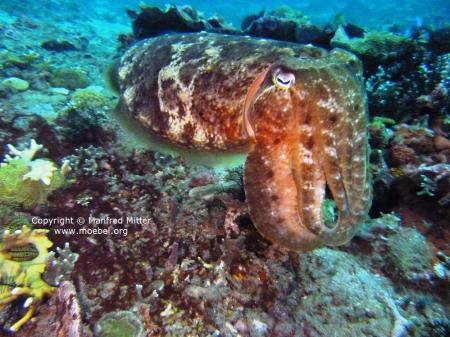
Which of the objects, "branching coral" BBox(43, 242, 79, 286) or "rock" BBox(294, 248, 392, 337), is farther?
"branching coral" BBox(43, 242, 79, 286)

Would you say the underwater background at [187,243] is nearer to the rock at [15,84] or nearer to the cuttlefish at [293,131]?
the cuttlefish at [293,131]

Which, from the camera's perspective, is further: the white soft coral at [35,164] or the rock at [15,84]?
the rock at [15,84]

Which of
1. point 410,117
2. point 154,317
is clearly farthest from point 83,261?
point 410,117

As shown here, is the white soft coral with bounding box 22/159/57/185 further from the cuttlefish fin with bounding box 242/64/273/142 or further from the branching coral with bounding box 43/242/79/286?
the cuttlefish fin with bounding box 242/64/273/142

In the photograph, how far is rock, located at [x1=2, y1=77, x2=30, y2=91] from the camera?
224 inches

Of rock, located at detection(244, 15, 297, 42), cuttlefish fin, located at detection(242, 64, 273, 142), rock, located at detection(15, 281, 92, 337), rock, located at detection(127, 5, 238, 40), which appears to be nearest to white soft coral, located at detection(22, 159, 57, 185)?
rock, located at detection(15, 281, 92, 337)

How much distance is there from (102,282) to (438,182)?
3.46 meters

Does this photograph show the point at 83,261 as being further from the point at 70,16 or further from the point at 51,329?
the point at 70,16

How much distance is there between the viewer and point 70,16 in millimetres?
17375

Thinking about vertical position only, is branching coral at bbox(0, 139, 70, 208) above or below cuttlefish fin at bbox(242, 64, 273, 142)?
below

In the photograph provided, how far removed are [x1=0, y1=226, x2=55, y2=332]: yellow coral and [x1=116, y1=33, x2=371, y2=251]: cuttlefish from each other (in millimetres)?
1776

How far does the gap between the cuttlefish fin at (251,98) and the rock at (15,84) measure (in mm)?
5075

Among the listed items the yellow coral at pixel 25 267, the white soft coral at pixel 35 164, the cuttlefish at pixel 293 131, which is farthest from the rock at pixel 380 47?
the yellow coral at pixel 25 267

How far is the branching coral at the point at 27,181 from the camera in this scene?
3109mm
